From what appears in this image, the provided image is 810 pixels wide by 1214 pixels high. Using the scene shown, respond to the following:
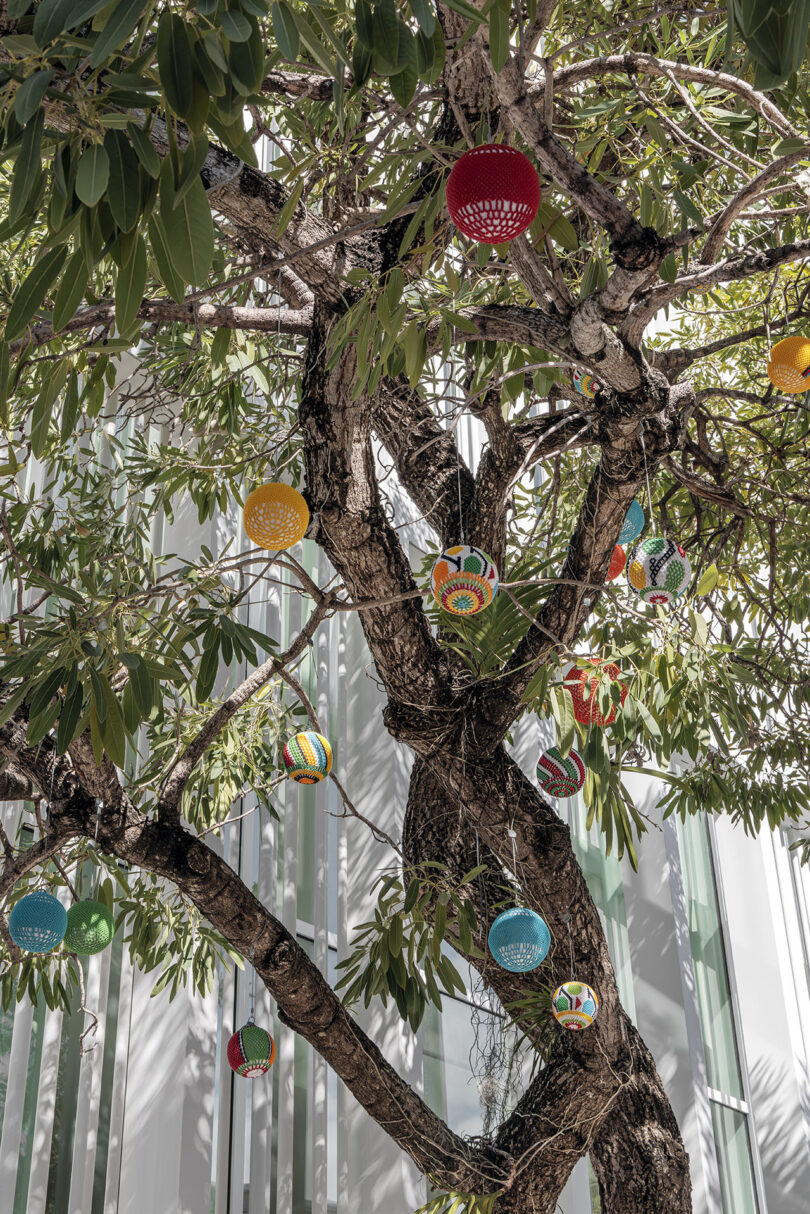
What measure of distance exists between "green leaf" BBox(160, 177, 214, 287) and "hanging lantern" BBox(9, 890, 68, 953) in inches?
68.7

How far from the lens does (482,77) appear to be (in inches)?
75.1

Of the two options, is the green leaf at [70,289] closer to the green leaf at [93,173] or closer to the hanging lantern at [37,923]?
the green leaf at [93,173]

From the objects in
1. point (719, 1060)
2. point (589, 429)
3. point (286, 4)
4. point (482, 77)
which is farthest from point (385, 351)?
point (719, 1060)

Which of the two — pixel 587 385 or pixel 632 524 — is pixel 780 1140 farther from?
pixel 587 385

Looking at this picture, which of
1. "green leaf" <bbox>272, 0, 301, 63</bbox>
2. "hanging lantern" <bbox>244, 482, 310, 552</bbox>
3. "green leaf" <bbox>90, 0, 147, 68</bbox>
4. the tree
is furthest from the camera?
"hanging lantern" <bbox>244, 482, 310, 552</bbox>

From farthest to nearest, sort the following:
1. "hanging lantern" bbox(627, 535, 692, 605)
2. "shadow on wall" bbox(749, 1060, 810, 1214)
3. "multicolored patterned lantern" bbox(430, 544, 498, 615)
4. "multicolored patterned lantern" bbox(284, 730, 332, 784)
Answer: "shadow on wall" bbox(749, 1060, 810, 1214), "multicolored patterned lantern" bbox(284, 730, 332, 784), "hanging lantern" bbox(627, 535, 692, 605), "multicolored patterned lantern" bbox(430, 544, 498, 615)

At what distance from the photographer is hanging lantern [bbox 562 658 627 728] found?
7.58ft

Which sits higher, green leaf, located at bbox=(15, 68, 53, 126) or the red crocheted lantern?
the red crocheted lantern

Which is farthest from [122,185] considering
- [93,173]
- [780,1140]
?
[780,1140]

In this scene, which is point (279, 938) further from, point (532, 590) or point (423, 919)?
point (532, 590)

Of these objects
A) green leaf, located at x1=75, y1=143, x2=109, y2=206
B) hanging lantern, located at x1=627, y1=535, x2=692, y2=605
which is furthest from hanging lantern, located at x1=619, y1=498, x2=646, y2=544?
green leaf, located at x1=75, y1=143, x2=109, y2=206

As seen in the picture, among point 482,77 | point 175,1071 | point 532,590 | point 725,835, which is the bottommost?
point 175,1071

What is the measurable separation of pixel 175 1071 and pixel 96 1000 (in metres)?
0.35

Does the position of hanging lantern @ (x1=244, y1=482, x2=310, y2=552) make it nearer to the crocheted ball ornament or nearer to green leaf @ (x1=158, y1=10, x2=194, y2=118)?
the crocheted ball ornament
